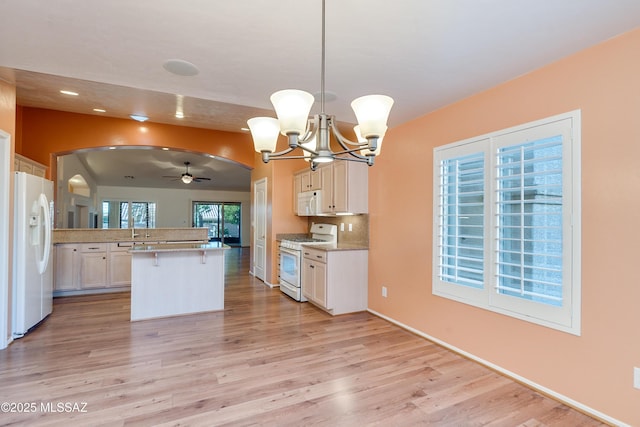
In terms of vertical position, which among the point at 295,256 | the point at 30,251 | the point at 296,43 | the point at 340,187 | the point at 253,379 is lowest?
the point at 253,379

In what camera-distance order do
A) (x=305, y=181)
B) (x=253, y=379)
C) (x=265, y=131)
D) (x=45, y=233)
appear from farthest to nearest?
(x=305, y=181) → (x=45, y=233) → (x=253, y=379) → (x=265, y=131)

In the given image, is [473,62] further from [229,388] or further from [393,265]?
[229,388]

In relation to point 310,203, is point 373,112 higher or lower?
higher

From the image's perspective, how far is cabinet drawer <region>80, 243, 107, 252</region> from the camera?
197 inches

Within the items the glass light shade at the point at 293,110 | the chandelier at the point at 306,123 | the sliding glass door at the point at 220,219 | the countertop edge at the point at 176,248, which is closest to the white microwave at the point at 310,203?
the countertop edge at the point at 176,248

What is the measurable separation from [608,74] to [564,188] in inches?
30.3

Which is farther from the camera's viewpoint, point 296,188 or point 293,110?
point 296,188

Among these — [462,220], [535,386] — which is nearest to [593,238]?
[462,220]

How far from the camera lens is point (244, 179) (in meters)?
10.8

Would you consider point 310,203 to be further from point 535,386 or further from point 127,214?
point 127,214

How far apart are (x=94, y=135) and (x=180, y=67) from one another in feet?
10.7

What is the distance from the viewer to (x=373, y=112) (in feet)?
5.42

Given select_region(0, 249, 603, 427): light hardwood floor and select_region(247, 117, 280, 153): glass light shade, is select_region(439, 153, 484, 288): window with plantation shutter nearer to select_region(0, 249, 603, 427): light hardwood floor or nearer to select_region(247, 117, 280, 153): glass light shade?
select_region(0, 249, 603, 427): light hardwood floor

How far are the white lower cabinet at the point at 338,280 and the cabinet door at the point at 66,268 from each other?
3.83 m
